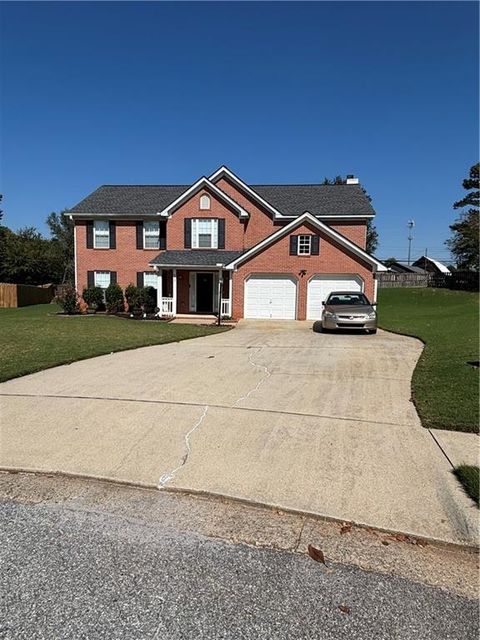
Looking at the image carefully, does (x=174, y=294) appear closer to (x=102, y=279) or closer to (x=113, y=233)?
(x=102, y=279)

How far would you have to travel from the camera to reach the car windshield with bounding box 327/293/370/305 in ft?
58.3

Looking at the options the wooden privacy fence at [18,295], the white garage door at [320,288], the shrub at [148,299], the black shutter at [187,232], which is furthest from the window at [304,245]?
the wooden privacy fence at [18,295]

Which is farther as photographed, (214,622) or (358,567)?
(358,567)

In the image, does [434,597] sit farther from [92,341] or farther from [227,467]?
[92,341]

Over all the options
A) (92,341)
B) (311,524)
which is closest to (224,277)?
(92,341)

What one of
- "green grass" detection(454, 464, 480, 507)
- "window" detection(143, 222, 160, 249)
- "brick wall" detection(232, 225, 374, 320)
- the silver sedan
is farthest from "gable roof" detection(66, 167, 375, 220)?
"green grass" detection(454, 464, 480, 507)

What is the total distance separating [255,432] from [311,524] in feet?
6.15

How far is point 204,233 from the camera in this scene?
79.8ft

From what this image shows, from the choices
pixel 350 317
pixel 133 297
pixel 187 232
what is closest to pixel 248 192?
pixel 187 232

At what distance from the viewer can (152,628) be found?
7.50 feet

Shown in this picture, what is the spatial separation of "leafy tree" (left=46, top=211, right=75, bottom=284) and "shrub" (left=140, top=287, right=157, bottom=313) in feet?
Result: 102

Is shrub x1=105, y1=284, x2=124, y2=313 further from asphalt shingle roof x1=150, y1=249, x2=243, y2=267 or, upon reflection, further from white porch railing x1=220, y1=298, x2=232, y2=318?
white porch railing x1=220, y1=298, x2=232, y2=318

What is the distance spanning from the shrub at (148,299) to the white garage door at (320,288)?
8323 millimetres

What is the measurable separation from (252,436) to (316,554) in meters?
2.12
